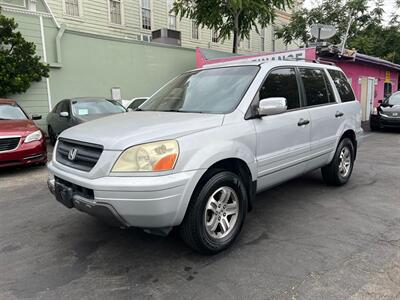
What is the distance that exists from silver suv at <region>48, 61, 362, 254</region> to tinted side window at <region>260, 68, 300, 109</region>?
12 mm

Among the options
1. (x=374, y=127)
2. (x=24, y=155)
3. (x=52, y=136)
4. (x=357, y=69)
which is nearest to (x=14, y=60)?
(x=52, y=136)

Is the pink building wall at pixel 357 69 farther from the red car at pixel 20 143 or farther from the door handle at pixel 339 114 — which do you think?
the red car at pixel 20 143

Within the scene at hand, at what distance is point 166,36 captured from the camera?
17062 mm

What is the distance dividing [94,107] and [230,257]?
7387mm

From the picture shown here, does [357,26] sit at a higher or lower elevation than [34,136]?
higher

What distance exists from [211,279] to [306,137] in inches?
90.7

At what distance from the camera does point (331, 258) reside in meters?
3.22

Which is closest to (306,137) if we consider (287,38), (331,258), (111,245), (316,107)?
(316,107)

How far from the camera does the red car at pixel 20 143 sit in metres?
6.48

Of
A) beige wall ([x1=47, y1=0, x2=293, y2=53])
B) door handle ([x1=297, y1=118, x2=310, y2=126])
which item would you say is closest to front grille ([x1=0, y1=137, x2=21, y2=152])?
door handle ([x1=297, y1=118, x2=310, y2=126])

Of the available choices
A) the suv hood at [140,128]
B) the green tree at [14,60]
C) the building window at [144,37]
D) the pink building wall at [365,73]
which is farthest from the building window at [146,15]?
the suv hood at [140,128]

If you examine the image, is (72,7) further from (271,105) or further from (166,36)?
(271,105)

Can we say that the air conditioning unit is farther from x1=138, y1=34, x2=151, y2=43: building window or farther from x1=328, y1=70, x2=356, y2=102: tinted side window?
x1=328, y1=70, x2=356, y2=102: tinted side window

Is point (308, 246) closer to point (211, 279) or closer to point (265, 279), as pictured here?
point (265, 279)
